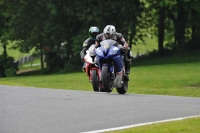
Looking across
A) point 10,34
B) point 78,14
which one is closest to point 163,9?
point 78,14

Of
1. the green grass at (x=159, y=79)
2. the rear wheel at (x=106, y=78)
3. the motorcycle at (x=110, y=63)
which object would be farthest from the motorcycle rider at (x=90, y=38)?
the green grass at (x=159, y=79)

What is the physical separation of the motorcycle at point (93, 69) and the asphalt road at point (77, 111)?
11.1 ft

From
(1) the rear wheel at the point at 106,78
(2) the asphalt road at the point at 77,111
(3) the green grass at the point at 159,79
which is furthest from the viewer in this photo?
(3) the green grass at the point at 159,79

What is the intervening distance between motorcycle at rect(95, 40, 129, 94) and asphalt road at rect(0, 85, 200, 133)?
2826 millimetres

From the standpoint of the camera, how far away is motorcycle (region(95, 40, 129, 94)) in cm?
1759

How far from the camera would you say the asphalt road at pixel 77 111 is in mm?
10166

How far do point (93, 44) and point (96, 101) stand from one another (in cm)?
633

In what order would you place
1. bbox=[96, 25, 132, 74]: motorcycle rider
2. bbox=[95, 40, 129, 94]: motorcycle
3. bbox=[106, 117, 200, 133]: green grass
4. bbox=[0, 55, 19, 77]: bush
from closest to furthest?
1. bbox=[106, 117, 200, 133]: green grass
2. bbox=[95, 40, 129, 94]: motorcycle
3. bbox=[96, 25, 132, 74]: motorcycle rider
4. bbox=[0, 55, 19, 77]: bush

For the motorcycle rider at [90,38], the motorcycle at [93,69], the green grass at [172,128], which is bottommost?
the green grass at [172,128]

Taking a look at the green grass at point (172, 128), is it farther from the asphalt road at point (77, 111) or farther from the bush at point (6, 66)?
the bush at point (6, 66)

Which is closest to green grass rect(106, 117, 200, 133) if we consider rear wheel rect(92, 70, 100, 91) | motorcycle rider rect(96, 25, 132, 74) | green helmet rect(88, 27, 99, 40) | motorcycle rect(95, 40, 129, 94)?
motorcycle rect(95, 40, 129, 94)

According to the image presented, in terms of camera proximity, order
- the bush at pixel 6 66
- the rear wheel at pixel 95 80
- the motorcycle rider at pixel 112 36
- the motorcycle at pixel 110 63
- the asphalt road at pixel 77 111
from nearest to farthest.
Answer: the asphalt road at pixel 77 111 < the motorcycle at pixel 110 63 < the motorcycle rider at pixel 112 36 < the rear wheel at pixel 95 80 < the bush at pixel 6 66

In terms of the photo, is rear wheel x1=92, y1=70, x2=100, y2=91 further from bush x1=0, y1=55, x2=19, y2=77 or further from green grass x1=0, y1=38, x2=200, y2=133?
bush x1=0, y1=55, x2=19, y2=77

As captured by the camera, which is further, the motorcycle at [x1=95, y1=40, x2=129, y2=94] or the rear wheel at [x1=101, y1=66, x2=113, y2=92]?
the motorcycle at [x1=95, y1=40, x2=129, y2=94]
